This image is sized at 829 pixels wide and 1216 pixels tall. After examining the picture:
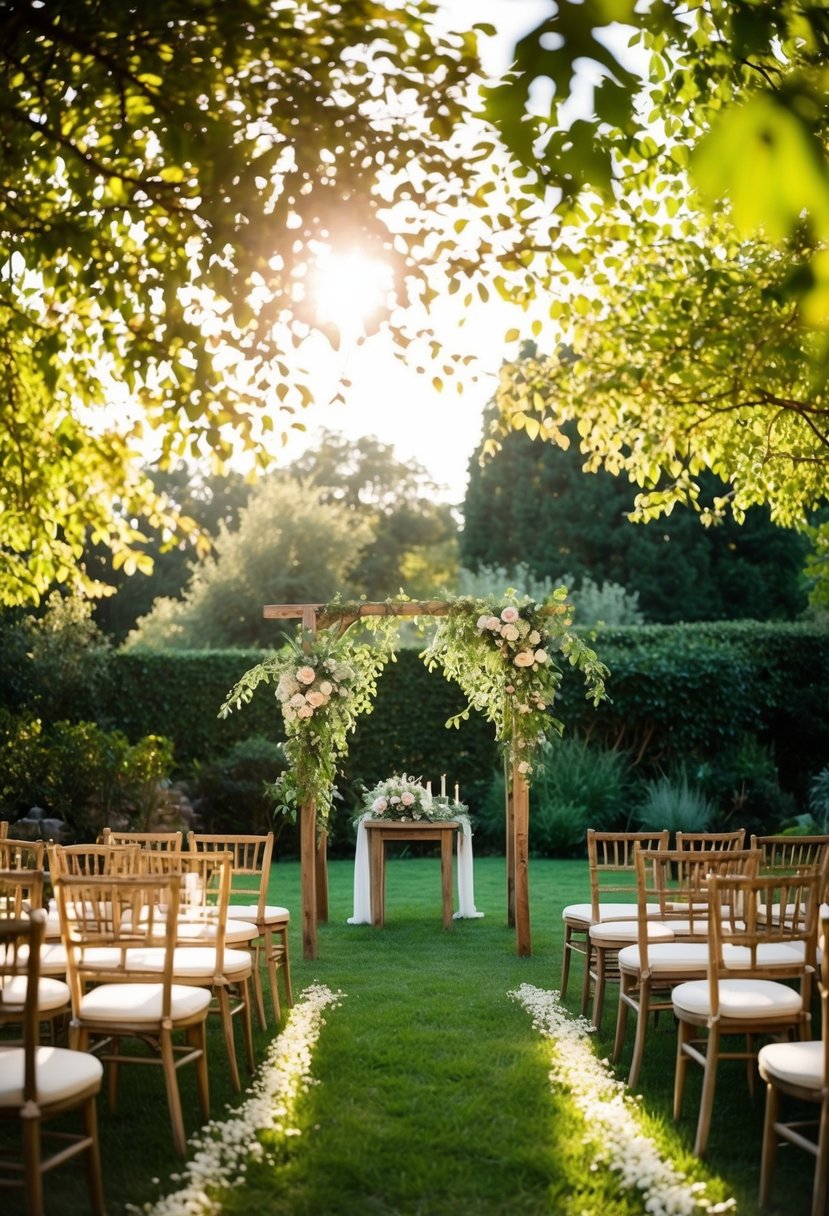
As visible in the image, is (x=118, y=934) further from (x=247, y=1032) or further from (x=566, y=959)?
(x=566, y=959)

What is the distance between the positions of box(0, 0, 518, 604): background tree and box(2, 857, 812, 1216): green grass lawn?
2.52 meters

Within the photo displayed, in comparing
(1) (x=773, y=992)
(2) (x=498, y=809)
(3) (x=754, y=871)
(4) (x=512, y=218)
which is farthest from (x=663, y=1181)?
(2) (x=498, y=809)

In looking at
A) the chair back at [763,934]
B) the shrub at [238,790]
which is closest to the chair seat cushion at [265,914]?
the chair back at [763,934]

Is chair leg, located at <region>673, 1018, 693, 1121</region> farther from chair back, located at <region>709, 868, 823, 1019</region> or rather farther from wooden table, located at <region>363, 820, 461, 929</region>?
wooden table, located at <region>363, 820, 461, 929</region>

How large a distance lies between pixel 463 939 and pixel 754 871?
483 centimetres

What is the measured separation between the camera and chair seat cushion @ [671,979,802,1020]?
453 cm

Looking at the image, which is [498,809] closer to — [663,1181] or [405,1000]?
[405,1000]

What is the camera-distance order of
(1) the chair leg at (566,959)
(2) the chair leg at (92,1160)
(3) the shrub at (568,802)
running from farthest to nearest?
(3) the shrub at (568,802) → (1) the chair leg at (566,959) → (2) the chair leg at (92,1160)

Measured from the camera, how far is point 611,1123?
15.5 ft

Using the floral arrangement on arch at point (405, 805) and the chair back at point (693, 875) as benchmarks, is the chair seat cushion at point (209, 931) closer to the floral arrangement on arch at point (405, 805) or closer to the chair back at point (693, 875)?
the chair back at point (693, 875)

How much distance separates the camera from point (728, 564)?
27.8 m

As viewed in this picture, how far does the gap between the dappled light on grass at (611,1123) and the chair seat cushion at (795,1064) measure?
0.43 meters

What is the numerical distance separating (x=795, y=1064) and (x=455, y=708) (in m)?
12.1

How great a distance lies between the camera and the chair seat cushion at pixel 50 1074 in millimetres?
3492
